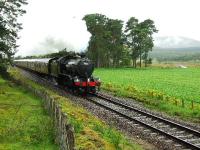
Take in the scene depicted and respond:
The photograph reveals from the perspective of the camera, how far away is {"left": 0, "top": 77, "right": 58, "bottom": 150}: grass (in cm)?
1747

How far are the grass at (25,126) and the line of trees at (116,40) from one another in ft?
286

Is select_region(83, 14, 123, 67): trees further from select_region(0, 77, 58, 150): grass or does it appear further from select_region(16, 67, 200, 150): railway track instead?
select_region(16, 67, 200, 150): railway track

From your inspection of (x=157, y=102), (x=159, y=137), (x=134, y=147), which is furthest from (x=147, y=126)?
(x=157, y=102)

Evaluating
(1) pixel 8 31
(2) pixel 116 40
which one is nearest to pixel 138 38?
(2) pixel 116 40

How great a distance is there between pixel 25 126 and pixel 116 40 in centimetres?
10467

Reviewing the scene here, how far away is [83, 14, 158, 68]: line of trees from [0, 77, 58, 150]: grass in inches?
3432

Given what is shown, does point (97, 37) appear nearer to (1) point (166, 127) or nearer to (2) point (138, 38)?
(2) point (138, 38)

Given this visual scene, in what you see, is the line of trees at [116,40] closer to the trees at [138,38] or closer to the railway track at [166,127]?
the trees at [138,38]

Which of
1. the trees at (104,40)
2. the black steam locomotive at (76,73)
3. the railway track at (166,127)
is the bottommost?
the railway track at (166,127)

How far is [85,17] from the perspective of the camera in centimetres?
11888

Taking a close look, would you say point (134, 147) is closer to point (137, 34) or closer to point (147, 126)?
point (147, 126)

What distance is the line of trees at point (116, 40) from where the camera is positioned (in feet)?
389

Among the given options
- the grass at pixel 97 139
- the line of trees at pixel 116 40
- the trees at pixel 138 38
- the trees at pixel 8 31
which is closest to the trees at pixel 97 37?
the line of trees at pixel 116 40

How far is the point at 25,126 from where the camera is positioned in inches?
822
